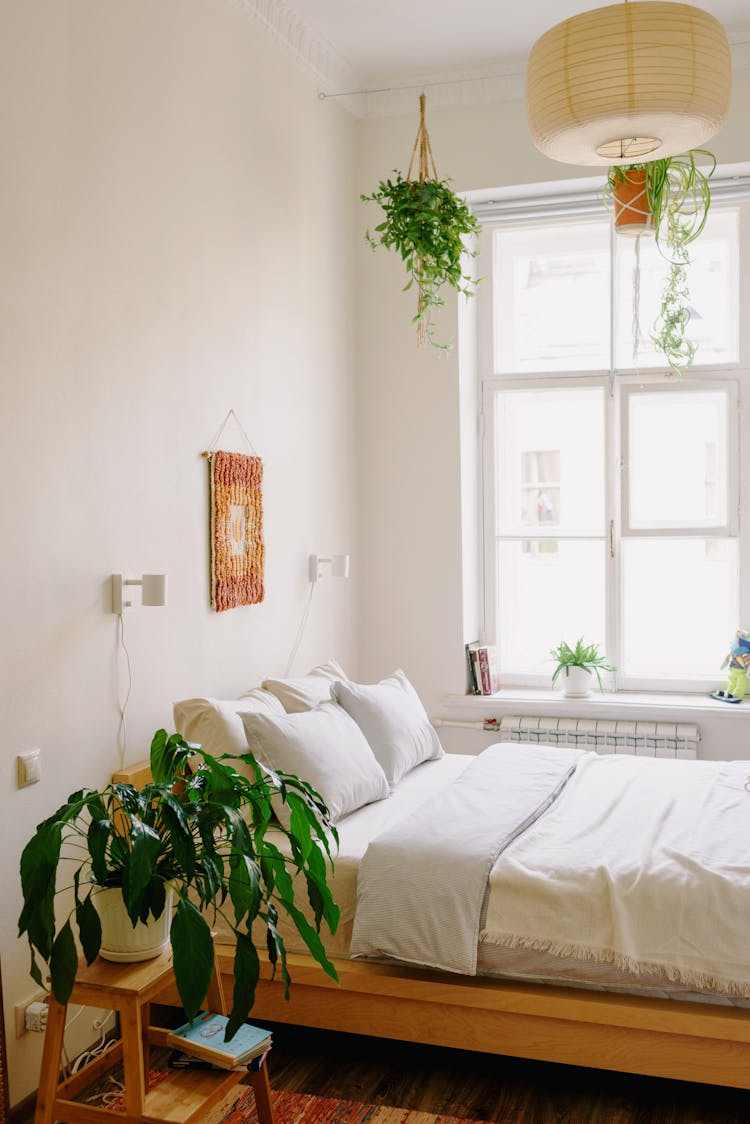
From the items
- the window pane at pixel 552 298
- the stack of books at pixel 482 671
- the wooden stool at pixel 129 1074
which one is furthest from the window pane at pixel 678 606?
the wooden stool at pixel 129 1074

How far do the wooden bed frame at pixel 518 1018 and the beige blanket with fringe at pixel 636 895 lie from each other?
12 centimetres

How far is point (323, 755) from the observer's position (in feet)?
10.1

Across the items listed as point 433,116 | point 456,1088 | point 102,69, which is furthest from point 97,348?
point 433,116

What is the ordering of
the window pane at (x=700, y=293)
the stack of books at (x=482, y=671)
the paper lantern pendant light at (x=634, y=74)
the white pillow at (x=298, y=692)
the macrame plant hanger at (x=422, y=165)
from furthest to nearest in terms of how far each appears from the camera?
1. the stack of books at (x=482, y=671)
2. the window pane at (x=700, y=293)
3. the macrame plant hanger at (x=422, y=165)
4. the white pillow at (x=298, y=692)
5. the paper lantern pendant light at (x=634, y=74)

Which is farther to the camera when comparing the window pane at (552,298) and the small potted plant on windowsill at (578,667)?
the window pane at (552,298)

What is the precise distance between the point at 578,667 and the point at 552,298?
1.68m

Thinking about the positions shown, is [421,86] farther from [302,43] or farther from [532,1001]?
[532,1001]

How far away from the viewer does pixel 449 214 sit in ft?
13.2

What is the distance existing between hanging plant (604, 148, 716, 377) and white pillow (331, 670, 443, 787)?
1.89 meters

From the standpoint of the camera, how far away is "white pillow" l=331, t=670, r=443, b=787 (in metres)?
3.50

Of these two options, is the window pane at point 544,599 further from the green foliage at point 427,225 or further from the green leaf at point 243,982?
the green leaf at point 243,982

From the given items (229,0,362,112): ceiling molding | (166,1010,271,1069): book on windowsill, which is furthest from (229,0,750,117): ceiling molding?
(166,1010,271,1069): book on windowsill

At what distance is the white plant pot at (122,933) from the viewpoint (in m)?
2.14

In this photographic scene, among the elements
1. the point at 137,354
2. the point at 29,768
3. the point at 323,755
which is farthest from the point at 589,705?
the point at 29,768
